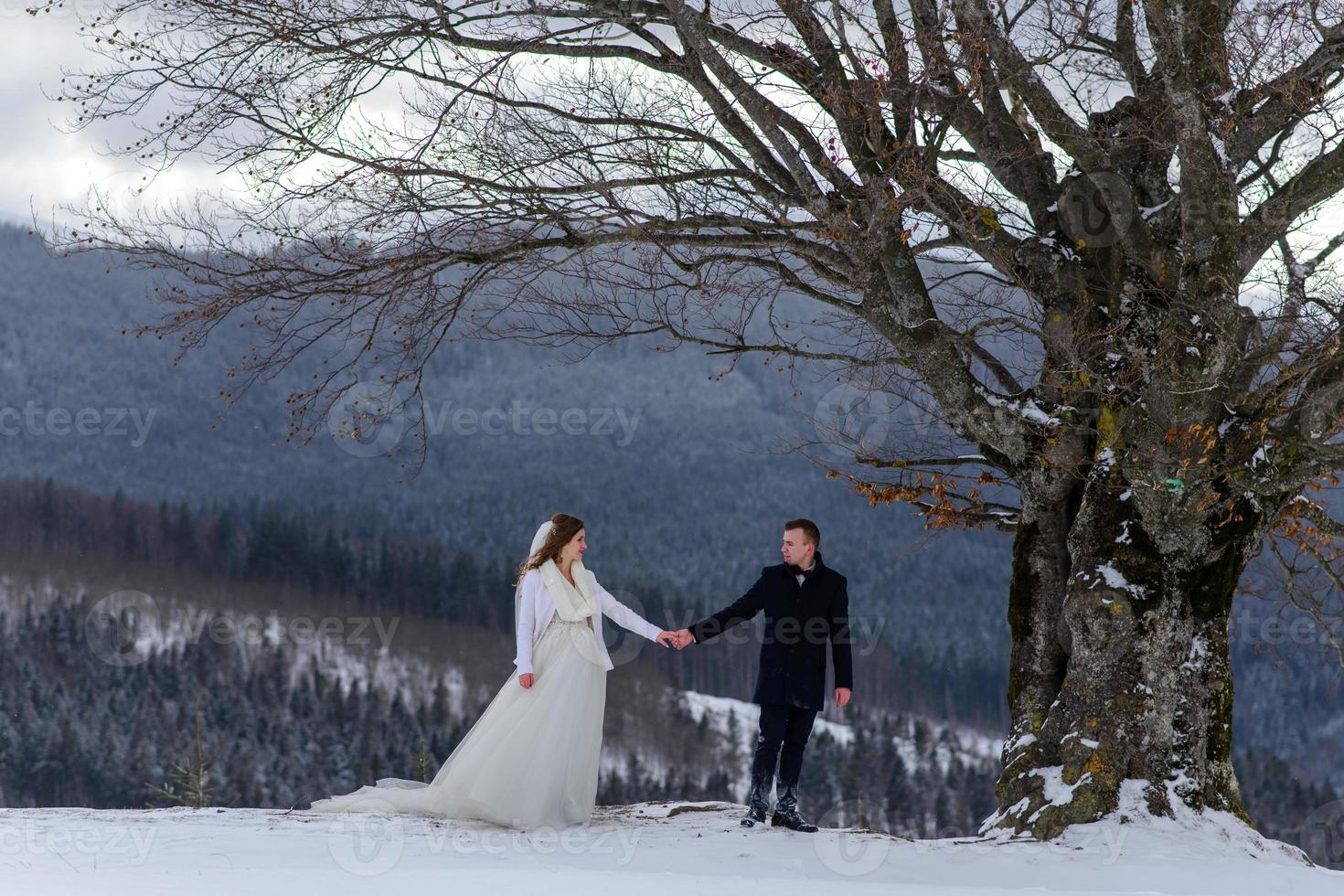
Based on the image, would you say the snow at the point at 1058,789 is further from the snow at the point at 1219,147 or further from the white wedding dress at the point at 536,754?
the snow at the point at 1219,147

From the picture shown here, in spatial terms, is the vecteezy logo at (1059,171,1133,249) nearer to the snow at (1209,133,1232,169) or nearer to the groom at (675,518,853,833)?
the snow at (1209,133,1232,169)

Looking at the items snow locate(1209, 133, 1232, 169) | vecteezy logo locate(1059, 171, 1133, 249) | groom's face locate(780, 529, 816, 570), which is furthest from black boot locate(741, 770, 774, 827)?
snow locate(1209, 133, 1232, 169)

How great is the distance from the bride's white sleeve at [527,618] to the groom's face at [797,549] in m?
1.81

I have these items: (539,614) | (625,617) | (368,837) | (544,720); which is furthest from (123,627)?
(368,837)

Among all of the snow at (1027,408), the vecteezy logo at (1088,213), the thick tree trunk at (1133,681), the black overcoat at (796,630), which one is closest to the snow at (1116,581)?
the thick tree trunk at (1133,681)

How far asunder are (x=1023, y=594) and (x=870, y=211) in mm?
3378

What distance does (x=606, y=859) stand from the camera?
695 cm

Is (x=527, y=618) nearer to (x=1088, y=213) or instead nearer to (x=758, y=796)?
(x=758, y=796)

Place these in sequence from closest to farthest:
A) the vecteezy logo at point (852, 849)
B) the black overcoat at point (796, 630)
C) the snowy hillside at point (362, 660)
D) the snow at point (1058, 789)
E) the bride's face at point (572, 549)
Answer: the vecteezy logo at point (852, 849)
the black overcoat at point (796, 630)
the snow at point (1058, 789)
the bride's face at point (572, 549)
the snowy hillside at point (362, 660)

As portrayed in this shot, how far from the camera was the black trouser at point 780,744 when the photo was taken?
25.6 feet

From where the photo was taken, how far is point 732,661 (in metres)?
148

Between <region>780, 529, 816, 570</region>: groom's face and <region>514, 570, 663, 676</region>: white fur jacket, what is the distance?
1090mm

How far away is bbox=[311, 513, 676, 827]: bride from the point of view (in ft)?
26.6

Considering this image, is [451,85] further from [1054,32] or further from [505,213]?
[1054,32]
